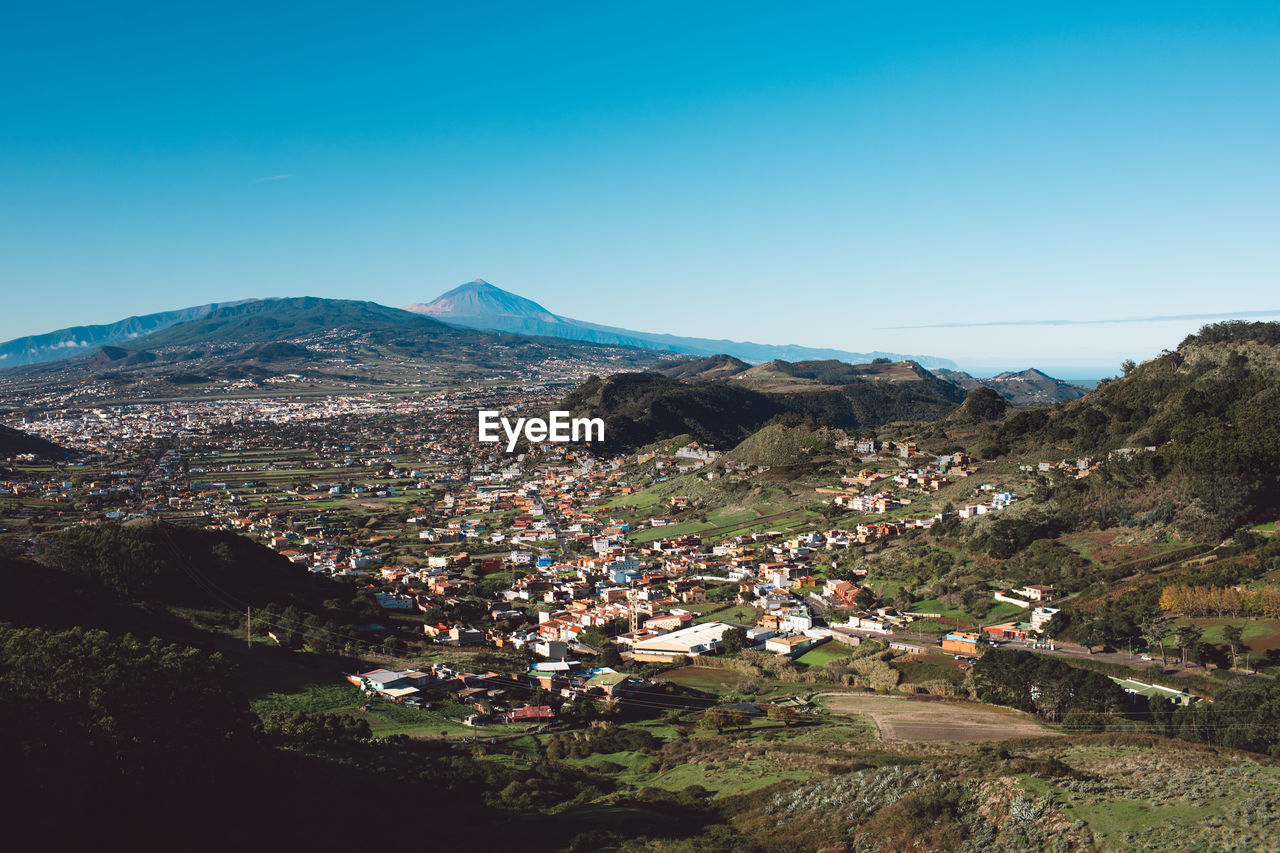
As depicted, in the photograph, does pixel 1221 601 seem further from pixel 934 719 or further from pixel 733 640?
pixel 733 640

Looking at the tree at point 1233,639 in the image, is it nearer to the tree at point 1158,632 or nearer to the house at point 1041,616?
the tree at point 1158,632

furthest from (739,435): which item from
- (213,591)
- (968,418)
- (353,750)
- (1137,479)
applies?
(353,750)

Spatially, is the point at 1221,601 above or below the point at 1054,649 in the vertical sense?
above

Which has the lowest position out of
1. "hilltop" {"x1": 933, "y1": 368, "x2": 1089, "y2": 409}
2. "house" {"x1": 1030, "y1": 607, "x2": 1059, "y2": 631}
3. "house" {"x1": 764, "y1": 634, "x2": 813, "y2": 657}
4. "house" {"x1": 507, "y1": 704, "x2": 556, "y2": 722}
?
"house" {"x1": 764, "y1": 634, "x2": 813, "y2": 657}

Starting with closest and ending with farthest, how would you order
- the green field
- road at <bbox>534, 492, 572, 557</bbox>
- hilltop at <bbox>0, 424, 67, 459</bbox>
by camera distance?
the green field
road at <bbox>534, 492, 572, 557</bbox>
hilltop at <bbox>0, 424, 67, 459</bbox>

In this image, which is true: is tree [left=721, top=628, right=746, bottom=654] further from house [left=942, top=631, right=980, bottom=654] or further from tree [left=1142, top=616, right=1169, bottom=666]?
tree [left=1142, top=616, right=1169, bottom=666]

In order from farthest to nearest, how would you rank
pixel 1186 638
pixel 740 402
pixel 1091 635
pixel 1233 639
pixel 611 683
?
pixel 740 402
pixel 1091 635
pixel 1186 638
pixel 1233 639
pixel 611 683

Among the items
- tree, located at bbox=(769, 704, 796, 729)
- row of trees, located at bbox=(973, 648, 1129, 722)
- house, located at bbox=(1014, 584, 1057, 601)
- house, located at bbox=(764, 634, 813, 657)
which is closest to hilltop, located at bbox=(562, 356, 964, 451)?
house, located at bbox=(1014, 584, 1057, 601)

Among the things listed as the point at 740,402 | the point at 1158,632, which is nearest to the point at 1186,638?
the point at 1158,632
